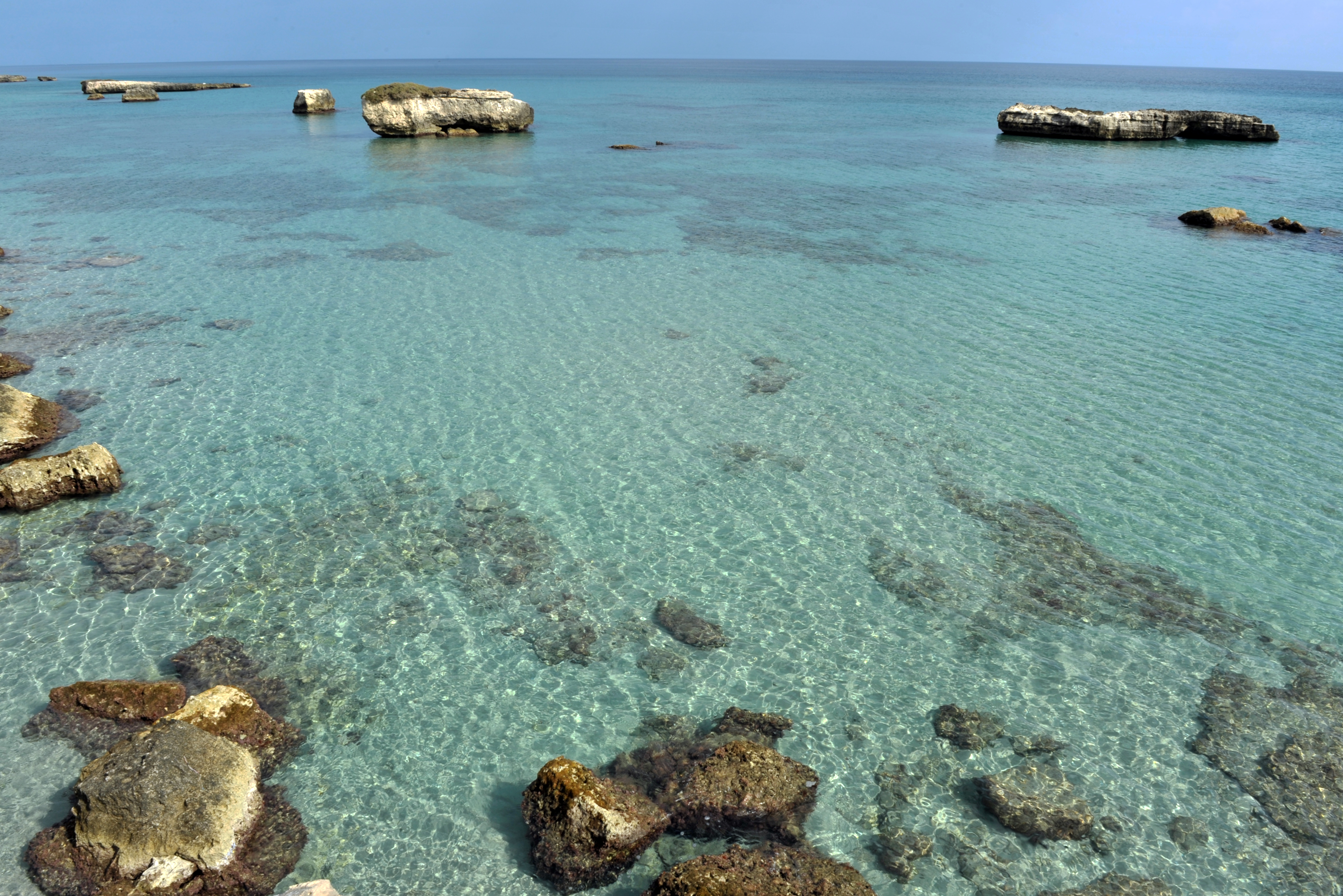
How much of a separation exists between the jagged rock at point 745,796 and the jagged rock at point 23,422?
11293mm

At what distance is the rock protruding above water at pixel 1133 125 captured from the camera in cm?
5181

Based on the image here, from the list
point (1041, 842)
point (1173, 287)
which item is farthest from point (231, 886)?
point (1173, 287)

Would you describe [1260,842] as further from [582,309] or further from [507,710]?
[582,309]

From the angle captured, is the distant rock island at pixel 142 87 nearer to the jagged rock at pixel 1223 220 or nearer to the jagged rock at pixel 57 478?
the jagged rock at pixel 57 478

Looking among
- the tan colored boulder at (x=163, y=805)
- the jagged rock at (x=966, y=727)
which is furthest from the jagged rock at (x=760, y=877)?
the tan colored boulder at (x=163, y=805)

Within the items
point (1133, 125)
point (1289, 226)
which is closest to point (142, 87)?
point (1133, 125)

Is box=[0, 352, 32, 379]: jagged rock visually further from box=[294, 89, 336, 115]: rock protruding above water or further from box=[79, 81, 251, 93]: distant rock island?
box=[79, 81, 251, 93]: distant rock island

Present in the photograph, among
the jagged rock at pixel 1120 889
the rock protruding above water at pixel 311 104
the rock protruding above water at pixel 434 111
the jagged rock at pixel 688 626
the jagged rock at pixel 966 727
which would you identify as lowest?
the jagged rock at pixel 1120 889

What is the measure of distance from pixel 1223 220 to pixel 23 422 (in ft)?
110

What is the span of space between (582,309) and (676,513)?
9.22 m

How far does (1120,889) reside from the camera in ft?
20.2

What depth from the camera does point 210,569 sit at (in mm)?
9609

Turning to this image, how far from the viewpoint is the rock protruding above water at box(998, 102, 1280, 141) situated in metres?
51.8

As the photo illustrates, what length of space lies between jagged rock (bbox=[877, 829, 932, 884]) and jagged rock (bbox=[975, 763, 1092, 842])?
2.41 feet
